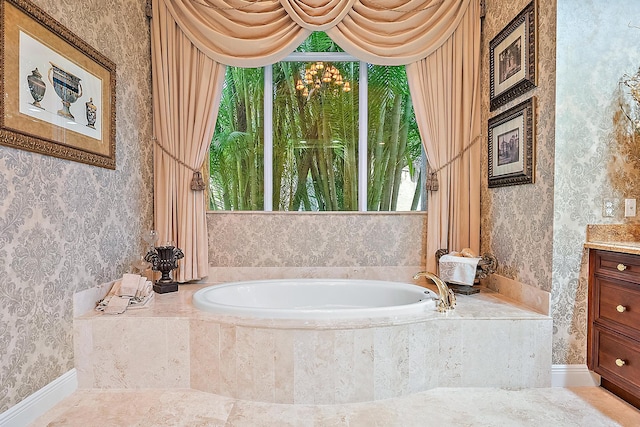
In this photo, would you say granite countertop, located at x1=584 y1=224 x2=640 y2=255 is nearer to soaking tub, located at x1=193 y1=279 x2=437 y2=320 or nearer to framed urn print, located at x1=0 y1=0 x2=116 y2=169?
soaking tub, located at x1=193 y1=279 x2=437 y2=320

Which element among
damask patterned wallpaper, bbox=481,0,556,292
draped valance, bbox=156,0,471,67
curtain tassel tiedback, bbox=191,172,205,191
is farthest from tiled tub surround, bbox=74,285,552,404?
draped valance, bbox=156,0,471,67

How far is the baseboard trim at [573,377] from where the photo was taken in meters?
2.23

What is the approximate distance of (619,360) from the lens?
201 cm

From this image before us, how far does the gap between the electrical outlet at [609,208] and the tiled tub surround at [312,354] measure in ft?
2.16

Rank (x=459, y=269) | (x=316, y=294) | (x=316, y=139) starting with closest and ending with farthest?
(x=459, y=269) → (x=316, y=294) → (x=316, y=139)

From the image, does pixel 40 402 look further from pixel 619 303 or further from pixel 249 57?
pixel 619 303

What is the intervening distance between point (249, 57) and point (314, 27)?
536 millimetres

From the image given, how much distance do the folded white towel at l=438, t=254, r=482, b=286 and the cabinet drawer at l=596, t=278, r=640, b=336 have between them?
0.72 m

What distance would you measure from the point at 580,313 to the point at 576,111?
1.10 m

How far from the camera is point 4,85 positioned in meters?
1.70

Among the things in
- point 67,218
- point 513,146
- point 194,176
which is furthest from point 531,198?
point 67,218

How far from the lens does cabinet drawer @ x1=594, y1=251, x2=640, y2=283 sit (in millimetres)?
1902

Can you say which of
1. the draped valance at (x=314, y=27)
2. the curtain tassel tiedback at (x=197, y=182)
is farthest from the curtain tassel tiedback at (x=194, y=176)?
the draped valance at (x=314, y=27)

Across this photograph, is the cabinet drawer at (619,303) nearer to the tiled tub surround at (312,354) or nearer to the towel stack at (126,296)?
the tiled tub surround at (312,354)
